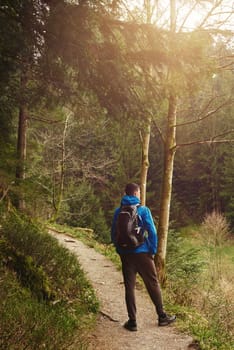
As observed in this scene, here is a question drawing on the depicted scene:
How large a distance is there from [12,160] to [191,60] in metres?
4.83

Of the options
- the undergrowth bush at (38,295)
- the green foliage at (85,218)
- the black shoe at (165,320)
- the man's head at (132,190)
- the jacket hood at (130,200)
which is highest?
the man's head at (132,190)

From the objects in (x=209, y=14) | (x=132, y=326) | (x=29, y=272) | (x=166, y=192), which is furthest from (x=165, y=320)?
(x=209, y=14)

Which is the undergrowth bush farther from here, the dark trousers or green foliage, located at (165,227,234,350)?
green foliage, located at (165,227,234,350)

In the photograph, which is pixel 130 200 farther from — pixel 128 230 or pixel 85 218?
pixel 85 218

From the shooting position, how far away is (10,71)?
4160 mm

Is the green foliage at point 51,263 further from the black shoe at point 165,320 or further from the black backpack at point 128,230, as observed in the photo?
the black backpack at point 128,230

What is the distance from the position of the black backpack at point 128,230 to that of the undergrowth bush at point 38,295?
117 cm

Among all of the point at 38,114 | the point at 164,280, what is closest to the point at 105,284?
the point at 164,280

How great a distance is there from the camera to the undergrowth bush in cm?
315

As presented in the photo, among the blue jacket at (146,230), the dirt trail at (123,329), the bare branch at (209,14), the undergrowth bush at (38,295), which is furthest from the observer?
the bare branch at (209,14)

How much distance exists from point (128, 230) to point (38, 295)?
159cm

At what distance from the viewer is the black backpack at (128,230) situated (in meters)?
4.40

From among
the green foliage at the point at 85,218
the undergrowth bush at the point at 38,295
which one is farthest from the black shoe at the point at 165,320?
the green foliage at the point at 85,218

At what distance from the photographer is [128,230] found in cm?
439
